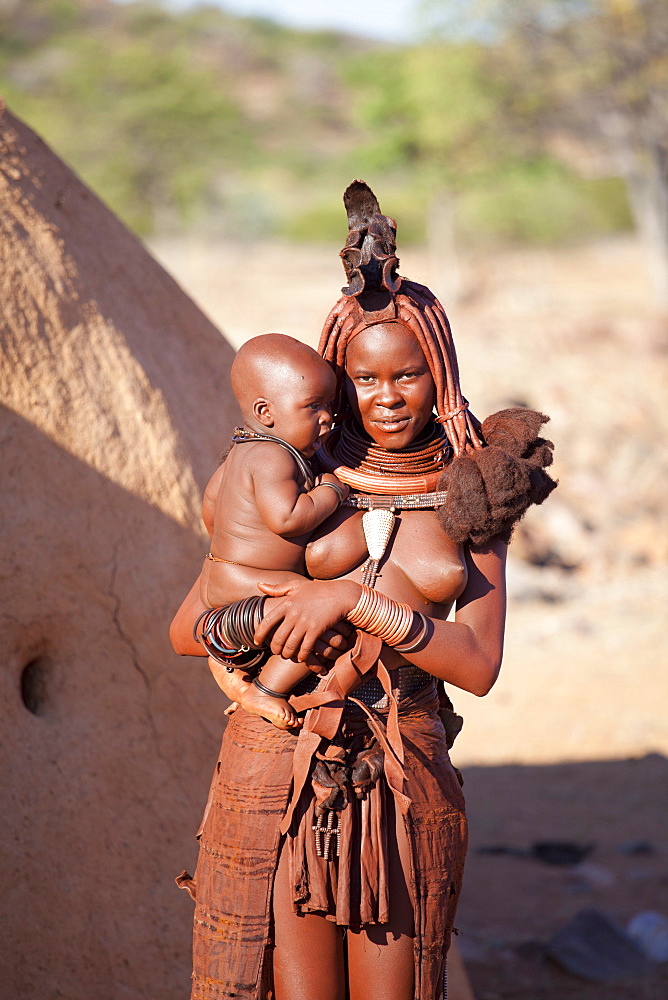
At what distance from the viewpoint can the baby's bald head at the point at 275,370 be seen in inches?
86.1

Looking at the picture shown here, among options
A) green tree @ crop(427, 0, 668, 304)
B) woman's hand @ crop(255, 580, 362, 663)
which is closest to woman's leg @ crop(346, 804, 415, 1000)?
woman's hand @ crop(255, 580, 362, 663)

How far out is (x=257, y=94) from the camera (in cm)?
5544

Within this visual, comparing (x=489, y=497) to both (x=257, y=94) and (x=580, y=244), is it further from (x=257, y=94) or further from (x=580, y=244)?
(x=257, y=94)

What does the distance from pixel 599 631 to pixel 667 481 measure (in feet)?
15.9

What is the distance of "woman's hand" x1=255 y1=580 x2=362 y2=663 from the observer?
209 centimetres

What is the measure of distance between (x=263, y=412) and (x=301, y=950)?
1.13 meters

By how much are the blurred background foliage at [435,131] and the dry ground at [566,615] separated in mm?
2800

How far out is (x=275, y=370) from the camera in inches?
86.7

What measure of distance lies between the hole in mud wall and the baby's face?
1.29 m

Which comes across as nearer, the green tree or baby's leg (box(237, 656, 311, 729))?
baby's leg (box(237, 656, 311, 729))

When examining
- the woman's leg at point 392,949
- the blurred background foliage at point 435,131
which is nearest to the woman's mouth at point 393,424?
the woman's leg at point 392,949

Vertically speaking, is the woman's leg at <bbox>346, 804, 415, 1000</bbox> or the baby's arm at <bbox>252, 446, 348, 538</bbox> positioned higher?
the baby's arm at <bbox>252, 446, 348, 538</bbox>

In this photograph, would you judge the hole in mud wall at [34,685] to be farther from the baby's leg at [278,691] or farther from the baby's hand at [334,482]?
the baby's hand at [334,482]

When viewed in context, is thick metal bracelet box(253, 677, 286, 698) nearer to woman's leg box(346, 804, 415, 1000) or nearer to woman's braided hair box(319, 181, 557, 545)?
woman's leg box(346, 804, 415, 1000)
